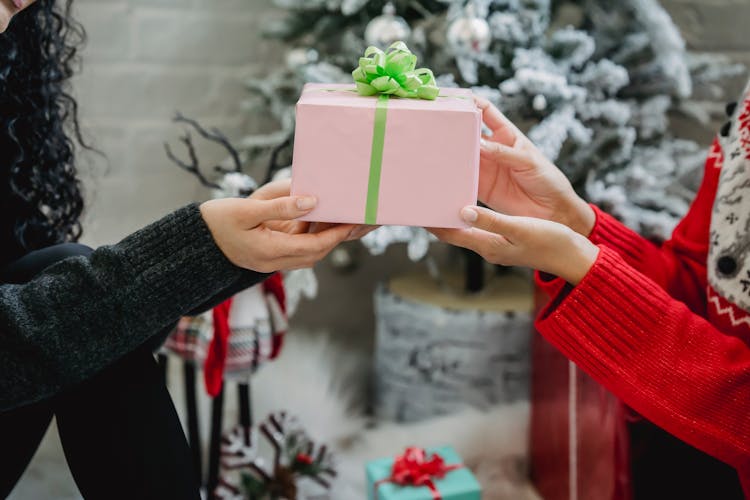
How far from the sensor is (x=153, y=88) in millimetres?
1682

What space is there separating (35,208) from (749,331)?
35.3 inches

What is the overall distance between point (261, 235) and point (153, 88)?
1.06 m

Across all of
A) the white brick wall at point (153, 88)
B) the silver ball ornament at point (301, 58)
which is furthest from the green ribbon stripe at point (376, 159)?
the white brick wall at point (153, 88)

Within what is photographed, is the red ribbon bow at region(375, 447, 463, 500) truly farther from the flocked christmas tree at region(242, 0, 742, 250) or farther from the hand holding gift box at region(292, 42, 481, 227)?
the hand holding gift box at region(292, 42, 481, 227)

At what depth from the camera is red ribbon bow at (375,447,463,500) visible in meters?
1.11

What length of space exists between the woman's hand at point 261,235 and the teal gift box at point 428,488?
1.51ft

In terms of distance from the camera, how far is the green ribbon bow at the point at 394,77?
0.78 m

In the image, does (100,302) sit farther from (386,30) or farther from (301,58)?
(301,58)

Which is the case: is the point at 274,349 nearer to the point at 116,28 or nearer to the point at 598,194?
the point at 598,194

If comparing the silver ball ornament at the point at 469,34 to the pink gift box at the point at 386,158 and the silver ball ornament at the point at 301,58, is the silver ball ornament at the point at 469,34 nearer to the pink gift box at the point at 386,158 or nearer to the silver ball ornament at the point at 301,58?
the silver ball ornament at the point at 301,58

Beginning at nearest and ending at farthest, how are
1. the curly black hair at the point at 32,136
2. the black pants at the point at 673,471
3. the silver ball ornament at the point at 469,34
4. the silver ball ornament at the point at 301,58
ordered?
1. the black pants at the point at 673,471
2. the curly black hair at the point at 32,136
3. the silver ball ornament at the point at 469,34
4. the silver ball ornament at the point at 301,58

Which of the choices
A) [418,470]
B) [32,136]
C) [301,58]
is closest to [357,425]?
[418,470]

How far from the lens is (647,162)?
136cm

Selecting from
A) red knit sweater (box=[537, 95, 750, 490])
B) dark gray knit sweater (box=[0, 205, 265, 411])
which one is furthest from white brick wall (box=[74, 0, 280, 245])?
red knit sweater (box=[537, 95, 750, 490])
